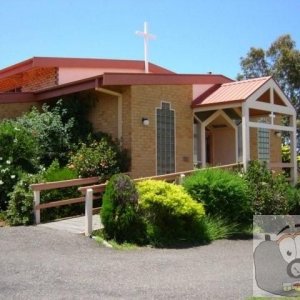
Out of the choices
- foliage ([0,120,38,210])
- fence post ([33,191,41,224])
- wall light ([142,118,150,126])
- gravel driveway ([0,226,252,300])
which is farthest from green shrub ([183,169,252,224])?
foliage ([0,120,38,210])

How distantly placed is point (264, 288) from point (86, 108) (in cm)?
1106

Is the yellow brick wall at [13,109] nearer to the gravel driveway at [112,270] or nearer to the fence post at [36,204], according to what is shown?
the fence post at [36,204]

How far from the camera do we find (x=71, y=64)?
66.9ft

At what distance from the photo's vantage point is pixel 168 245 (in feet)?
35.2

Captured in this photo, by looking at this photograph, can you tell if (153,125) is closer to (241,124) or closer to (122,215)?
(241,124)

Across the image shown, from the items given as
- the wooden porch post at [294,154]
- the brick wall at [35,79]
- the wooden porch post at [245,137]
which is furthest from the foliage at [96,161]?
the wooden porch post at [294,154]

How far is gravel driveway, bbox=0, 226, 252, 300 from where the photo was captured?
21.9ft

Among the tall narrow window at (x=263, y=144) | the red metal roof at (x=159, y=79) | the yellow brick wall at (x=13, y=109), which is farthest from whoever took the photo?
the tall narrow window at (x=263, y=144)

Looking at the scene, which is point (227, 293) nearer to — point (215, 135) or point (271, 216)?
point (271, 216)

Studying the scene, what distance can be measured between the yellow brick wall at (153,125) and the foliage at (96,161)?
2.69 feet

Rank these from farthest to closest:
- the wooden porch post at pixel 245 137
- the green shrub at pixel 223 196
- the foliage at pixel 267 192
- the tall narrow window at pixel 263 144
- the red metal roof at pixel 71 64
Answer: the tall narrow window at pixel 263 144, the red metal roof at pixel 71 64, the wooden porch post at pixel 245 137, the foliage at pixel 267 192, the green shrub at pixel 223 196

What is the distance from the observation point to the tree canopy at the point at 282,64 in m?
31.0

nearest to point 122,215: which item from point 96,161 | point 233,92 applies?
point 96,161

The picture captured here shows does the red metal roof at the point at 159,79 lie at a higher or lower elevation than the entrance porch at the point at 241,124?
higher
